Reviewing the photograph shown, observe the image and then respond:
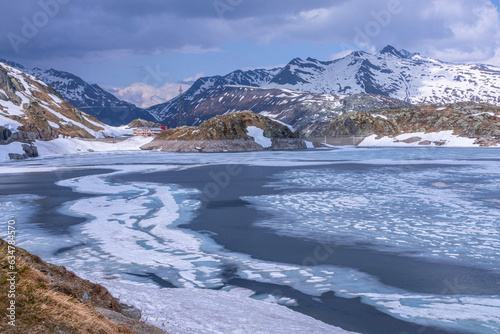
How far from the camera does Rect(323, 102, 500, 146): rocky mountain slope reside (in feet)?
417

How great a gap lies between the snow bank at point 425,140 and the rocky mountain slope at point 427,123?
0.50 meters

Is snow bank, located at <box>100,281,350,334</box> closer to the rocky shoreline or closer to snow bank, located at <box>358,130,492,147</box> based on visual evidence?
the rocky shoreline

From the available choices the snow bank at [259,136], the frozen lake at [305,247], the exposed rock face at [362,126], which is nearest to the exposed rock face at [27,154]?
the snow bank at [259,136]

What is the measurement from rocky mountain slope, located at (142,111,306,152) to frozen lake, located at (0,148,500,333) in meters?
74.2

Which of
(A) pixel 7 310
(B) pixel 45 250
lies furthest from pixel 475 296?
(B) pixel 45 250

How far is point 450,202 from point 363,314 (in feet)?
51.5

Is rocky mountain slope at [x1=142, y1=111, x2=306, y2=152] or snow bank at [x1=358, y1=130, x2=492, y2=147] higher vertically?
rocky mountain slope at [x1=142, y1=111, x2=306, y2=152]

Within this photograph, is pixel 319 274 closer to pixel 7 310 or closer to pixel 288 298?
pixel 288 298

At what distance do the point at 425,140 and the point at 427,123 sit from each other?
16.8 meters

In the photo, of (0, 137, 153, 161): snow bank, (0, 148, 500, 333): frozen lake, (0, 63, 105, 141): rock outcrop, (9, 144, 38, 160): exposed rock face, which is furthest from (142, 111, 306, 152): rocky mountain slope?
(0, 148, 500, 333): frozen lake

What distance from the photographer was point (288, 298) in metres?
9.50

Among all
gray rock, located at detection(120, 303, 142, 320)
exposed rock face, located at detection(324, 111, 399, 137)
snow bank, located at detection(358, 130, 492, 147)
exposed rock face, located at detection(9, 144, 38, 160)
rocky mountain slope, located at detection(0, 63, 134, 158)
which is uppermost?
rocky mountain slope, located at detection(0, 63, 134, 158)

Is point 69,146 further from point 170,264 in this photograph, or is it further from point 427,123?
point 427,123

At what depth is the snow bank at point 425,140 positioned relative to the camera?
12444 cm
